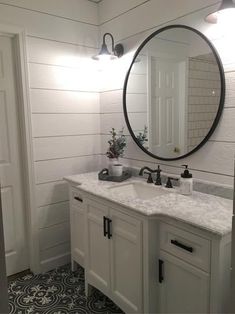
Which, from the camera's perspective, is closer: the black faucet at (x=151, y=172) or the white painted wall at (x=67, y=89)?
the black faucet at (x=151, y=172)

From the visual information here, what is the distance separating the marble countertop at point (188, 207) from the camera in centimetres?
127

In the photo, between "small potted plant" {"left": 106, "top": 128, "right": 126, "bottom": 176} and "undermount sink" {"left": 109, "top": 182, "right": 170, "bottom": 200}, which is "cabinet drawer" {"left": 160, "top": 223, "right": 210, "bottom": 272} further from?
"small potted plant" {"left": 106, "top": 128, "right": 126, "bottom": 176}

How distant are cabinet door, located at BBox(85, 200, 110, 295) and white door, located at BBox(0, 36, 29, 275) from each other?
0.79 metres

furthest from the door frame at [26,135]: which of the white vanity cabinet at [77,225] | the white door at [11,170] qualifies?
the white vanity cabinet at [77,225]

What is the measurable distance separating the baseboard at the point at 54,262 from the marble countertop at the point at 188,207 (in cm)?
100

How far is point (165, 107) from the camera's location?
2.04 m

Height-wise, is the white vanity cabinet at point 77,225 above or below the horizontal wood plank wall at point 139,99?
below

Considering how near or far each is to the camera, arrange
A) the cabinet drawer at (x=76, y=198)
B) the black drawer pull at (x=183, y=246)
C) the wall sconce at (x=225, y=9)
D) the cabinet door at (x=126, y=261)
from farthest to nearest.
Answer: the cabinet drawer at (x=76, y=198) → the cabinet door at (x=126, y=261) → the wall sconce at (x=225, y=9) → the black drawer pull at (x=183, y=246)

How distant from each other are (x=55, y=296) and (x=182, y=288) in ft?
3.95

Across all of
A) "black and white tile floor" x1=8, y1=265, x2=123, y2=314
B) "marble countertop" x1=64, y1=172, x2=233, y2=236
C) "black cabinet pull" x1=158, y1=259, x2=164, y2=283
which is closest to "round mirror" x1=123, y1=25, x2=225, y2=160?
"marble countertop" x1=64, y1=172, x2=233, y2=236

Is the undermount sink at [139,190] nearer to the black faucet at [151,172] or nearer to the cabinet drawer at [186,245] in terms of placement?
the black faucet at [151,172]

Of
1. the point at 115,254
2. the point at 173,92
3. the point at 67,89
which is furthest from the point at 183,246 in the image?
the point at 67,89

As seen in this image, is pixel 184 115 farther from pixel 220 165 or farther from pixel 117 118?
pixel 117 118

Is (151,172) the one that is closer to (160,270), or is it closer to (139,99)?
(139,99)
